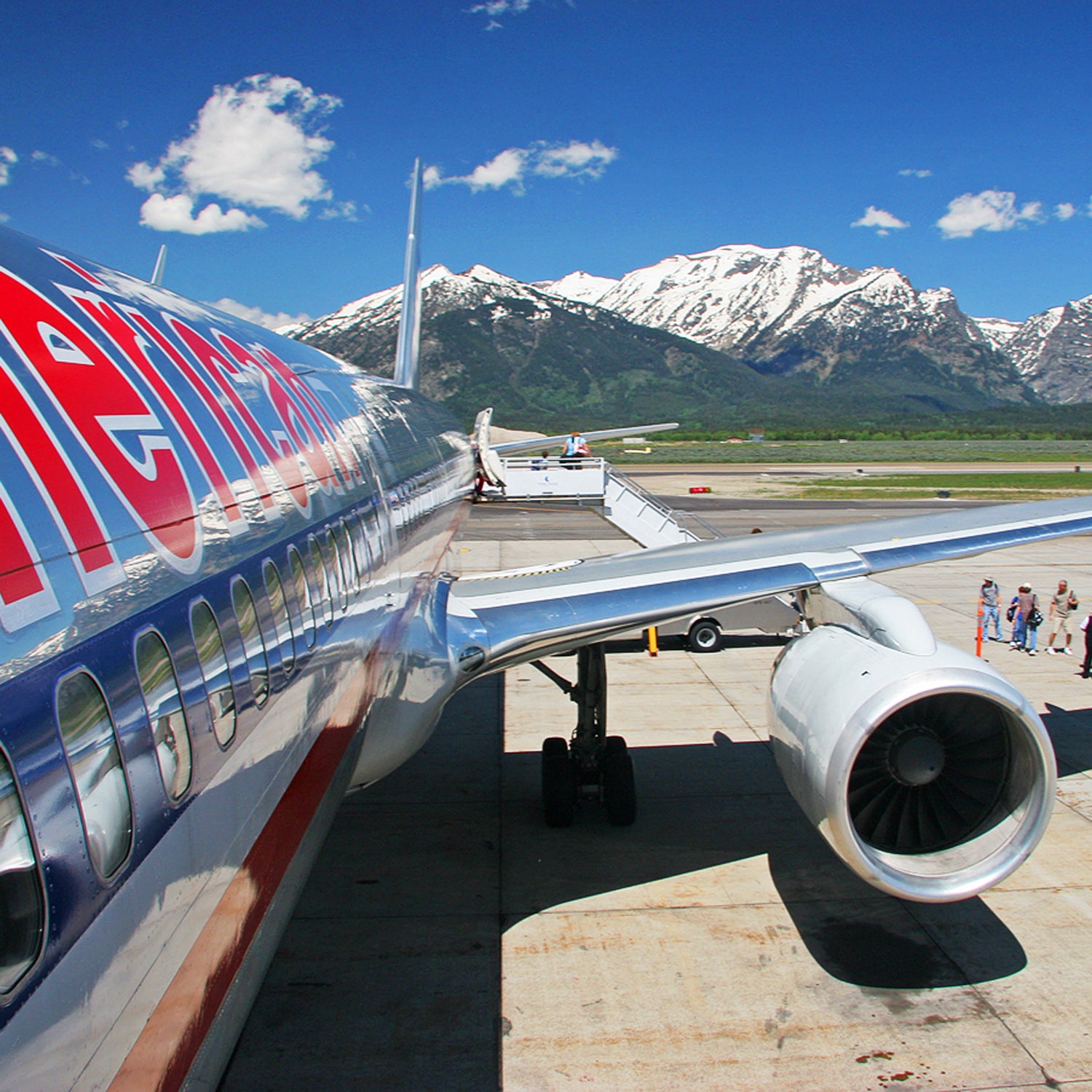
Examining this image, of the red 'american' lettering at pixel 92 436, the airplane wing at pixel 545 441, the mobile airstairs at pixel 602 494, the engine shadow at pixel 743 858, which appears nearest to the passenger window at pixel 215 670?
the red 'american' lettering at pixel 92 436

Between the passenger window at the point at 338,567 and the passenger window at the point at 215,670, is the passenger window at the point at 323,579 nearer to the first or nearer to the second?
the passenger window at the point at 338,567

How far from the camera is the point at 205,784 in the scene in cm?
317

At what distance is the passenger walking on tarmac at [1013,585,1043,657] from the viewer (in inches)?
637

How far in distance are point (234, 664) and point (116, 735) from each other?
38.0 inches

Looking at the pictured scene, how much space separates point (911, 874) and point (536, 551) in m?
24.6

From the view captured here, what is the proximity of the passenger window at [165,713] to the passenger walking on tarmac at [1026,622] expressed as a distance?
16.1 m

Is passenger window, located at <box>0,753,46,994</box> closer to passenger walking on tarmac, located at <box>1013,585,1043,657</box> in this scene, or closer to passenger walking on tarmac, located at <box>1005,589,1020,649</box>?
passenger walking on tarmac, located at <box>1013,585,1043,657</box>

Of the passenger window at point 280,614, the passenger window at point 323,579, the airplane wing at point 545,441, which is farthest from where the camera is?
the airplane wing at point 545,441

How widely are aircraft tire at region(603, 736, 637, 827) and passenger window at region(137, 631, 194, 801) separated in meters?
6.67

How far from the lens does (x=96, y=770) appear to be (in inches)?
97.3

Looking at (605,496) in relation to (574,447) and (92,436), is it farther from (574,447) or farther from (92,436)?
(92,436)

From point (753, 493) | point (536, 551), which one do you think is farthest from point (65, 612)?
point (753, 493)

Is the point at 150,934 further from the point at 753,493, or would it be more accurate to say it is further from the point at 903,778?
the point at 753,493

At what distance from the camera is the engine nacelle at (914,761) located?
581cm
